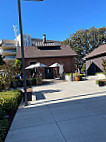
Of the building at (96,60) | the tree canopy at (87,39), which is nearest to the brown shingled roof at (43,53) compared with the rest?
the building at (96,60)

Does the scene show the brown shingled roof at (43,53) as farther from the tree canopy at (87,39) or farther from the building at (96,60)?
the tree canopy at (87,39)

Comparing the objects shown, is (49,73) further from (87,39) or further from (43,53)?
(87,39)

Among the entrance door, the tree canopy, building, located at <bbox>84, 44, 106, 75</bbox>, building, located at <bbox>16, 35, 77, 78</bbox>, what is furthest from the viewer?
the tree canopy

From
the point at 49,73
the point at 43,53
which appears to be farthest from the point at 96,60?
the point at 43,53

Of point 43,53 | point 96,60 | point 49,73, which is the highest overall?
point 43,53

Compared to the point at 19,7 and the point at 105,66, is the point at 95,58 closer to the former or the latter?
the point at 105,66

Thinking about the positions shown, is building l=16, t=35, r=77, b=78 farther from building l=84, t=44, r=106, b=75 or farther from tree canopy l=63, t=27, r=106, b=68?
tree canopy l=63, t=27, r=106, b=68

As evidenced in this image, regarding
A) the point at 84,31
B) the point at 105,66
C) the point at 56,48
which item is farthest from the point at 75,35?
the point at 105,66

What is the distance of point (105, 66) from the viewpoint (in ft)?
35.7

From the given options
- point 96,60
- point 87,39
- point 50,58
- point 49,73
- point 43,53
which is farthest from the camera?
point 87,39

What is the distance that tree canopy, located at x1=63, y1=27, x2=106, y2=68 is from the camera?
3165 cm

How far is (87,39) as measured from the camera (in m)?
32.6

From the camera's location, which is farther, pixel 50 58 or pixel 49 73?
pixel 49 73

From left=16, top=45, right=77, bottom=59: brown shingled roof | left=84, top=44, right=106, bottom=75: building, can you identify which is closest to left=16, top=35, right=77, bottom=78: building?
left=16, top=45, right=77, bottom=59: brown shingled roof
